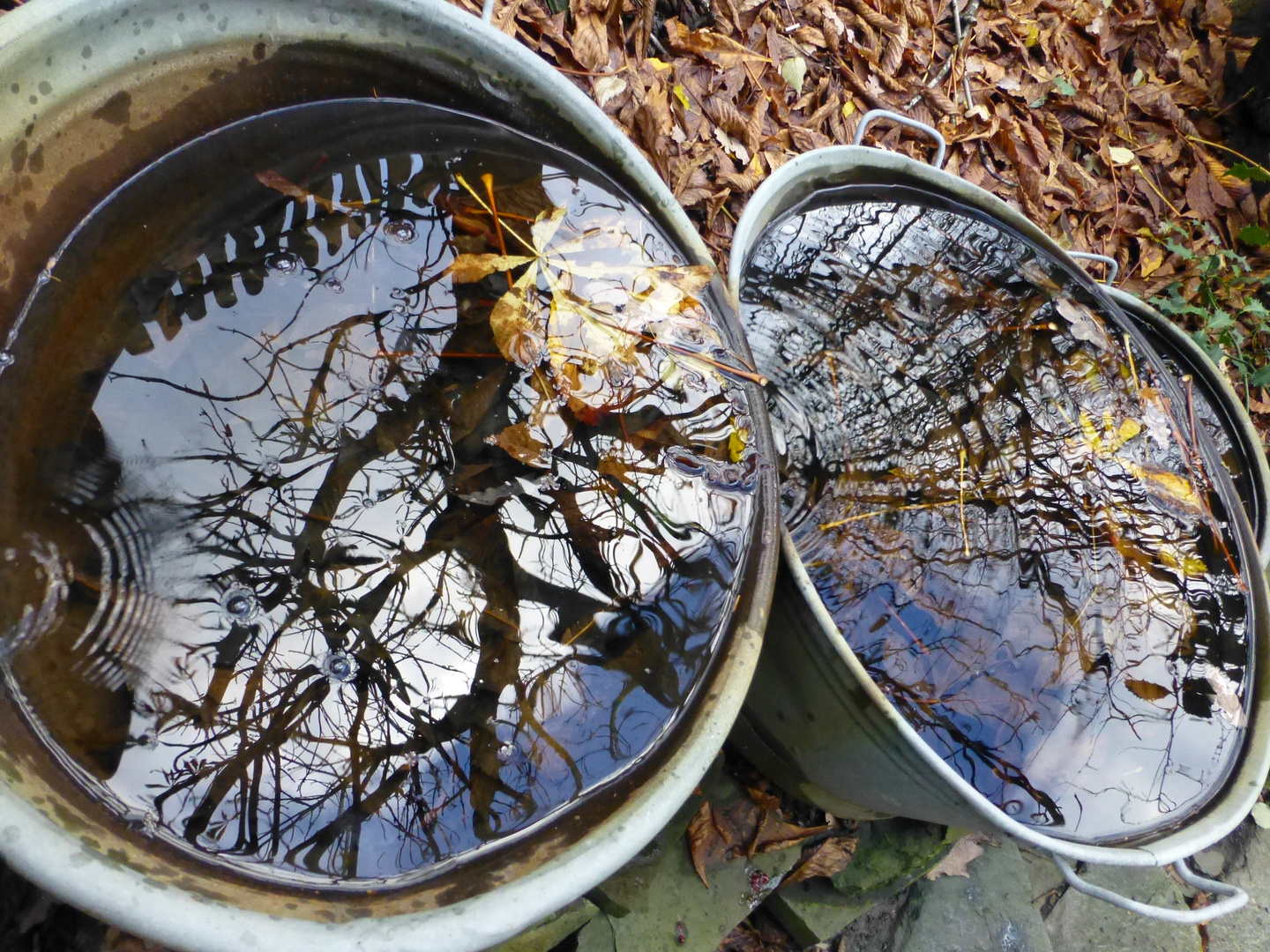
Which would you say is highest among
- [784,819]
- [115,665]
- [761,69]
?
Result: [761,69]

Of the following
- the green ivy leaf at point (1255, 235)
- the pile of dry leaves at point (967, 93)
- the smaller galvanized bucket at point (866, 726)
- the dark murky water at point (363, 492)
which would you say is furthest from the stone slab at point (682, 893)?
the green ivy leaf at point (1255, 235)

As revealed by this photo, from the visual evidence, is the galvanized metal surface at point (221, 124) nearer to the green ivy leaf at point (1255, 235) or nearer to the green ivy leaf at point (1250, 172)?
the green ivy leaf at point (1255, 235)

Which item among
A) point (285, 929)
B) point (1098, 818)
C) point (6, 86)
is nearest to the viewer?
point (285, 929)

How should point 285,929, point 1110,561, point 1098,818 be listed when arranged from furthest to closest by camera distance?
point 1110,561
point 1098,818
point 285,929

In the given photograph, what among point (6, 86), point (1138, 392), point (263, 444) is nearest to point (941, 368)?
point (1138, 392)

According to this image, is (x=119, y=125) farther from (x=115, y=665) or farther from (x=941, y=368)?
(x=941, y=368)

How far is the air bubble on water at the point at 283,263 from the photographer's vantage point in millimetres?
1208

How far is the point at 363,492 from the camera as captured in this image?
110 centimetres

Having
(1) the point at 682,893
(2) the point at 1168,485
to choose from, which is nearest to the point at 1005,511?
(2) the point at 1168,485

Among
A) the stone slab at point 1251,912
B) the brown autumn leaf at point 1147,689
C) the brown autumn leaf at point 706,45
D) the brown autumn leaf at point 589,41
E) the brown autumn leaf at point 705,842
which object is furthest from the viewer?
the stone slab at point 1251,912

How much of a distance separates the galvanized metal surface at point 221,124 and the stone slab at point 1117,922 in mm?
1982

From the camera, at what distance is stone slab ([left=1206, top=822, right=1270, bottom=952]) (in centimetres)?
241

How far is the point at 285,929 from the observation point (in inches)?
27.8

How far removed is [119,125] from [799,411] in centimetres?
130
